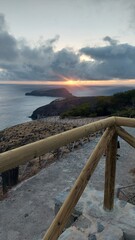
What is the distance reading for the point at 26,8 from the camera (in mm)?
8422

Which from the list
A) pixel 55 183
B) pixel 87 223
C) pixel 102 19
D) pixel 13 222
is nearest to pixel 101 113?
pixel 102 19

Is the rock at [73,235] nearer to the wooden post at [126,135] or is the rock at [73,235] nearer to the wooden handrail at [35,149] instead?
the wooden post at [126,135]

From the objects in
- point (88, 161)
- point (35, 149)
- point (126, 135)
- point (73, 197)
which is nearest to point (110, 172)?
point (126, 135)

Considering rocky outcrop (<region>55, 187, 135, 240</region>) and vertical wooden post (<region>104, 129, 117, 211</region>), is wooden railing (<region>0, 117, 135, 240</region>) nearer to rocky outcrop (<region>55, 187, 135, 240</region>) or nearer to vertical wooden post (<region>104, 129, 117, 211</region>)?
vertical wooden post (<region>104, 129, 117, 211</region>)

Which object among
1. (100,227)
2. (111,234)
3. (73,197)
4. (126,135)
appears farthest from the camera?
(100,227)

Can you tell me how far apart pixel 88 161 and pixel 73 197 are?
354mm

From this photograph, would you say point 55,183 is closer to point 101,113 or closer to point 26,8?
point 26,8

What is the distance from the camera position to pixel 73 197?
76.4 inches

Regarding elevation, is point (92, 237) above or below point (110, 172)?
below

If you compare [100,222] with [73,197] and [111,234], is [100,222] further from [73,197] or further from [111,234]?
[73,197]

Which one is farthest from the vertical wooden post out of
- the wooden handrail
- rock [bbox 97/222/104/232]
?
the wooden handrail

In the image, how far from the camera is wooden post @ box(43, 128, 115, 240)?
1.81 metres

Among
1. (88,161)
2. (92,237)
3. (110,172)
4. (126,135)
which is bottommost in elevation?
(92,237)

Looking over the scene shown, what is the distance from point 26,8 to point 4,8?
3.55ft
